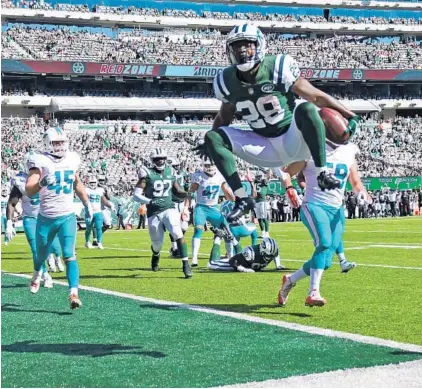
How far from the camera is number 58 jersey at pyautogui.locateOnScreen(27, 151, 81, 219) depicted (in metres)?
8.48

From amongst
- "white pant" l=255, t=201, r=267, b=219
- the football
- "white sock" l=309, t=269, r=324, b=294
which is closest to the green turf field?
"white sock" l=309, t=269, r=324, b=294

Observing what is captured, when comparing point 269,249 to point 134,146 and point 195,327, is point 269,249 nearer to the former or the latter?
point 195,327

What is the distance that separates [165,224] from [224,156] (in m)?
6.27

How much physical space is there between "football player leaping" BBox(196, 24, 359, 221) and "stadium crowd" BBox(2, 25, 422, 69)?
47059mm

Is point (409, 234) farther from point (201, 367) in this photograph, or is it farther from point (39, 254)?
point (201, 367)

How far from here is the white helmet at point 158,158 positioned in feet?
39.4

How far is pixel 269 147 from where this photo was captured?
5.82 m

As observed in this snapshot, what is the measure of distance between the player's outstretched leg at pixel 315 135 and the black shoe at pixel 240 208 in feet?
1.77

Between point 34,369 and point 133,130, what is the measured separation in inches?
1649

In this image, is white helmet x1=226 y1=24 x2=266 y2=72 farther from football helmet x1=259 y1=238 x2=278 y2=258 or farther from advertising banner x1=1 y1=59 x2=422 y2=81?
advertising banner x1=1 y1=59 x2=422 y2=81

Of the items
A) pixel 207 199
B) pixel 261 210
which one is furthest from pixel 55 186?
pixel 261 210

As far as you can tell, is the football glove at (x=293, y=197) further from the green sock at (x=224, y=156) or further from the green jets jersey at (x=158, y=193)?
the green jets jersey at (x=158, y=193)

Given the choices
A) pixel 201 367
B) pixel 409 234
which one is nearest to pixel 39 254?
pixel 201 367

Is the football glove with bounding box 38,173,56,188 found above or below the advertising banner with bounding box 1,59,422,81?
below
